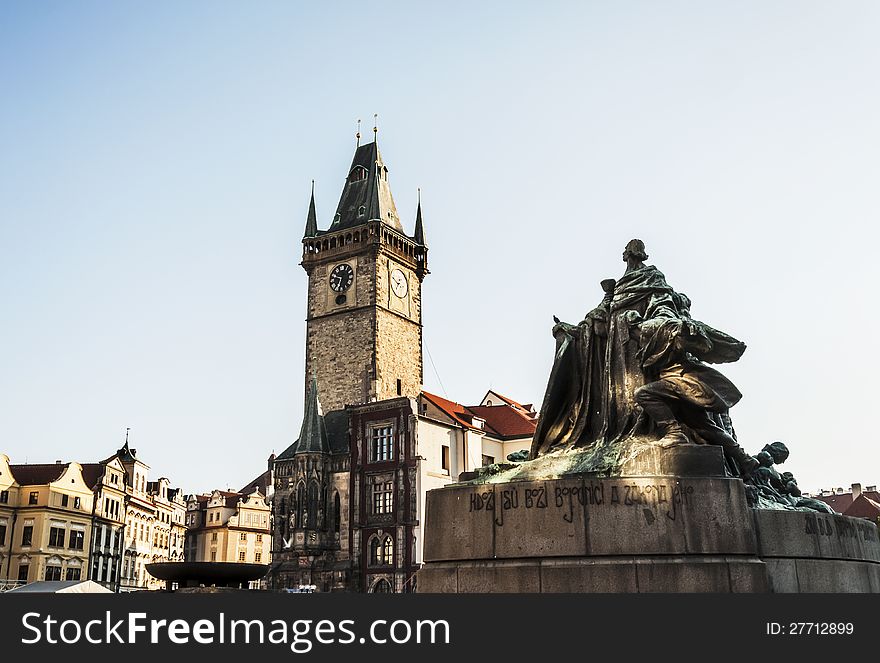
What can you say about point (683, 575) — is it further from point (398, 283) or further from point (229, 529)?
point (229, 529)

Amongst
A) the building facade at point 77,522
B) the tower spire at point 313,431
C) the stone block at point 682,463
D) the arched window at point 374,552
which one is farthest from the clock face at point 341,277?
the stone block at point 682,463

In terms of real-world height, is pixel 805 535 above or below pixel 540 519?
below

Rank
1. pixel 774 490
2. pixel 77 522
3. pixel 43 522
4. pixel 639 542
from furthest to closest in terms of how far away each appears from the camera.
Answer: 1. pixel 77 522
2. pixel 43 522
3. pixel 774 490
4. pixel 639 542

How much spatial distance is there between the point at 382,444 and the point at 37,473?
2560 cm

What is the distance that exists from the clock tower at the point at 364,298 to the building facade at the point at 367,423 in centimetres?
11

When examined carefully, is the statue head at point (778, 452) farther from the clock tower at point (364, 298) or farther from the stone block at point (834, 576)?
the clock tower at point (364, 298)

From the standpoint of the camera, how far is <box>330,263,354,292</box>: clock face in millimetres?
70625

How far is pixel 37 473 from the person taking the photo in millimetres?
62562

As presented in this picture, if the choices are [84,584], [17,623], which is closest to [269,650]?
[17,623]

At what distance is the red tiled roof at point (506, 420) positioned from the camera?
63.8 meters

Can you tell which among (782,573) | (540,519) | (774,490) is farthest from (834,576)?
(540,519)

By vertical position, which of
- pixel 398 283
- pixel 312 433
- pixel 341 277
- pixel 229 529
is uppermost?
pixel 341 277

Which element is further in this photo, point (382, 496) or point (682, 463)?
point (382, 496)

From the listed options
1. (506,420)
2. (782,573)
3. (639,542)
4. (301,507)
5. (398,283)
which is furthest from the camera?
(398,283)
